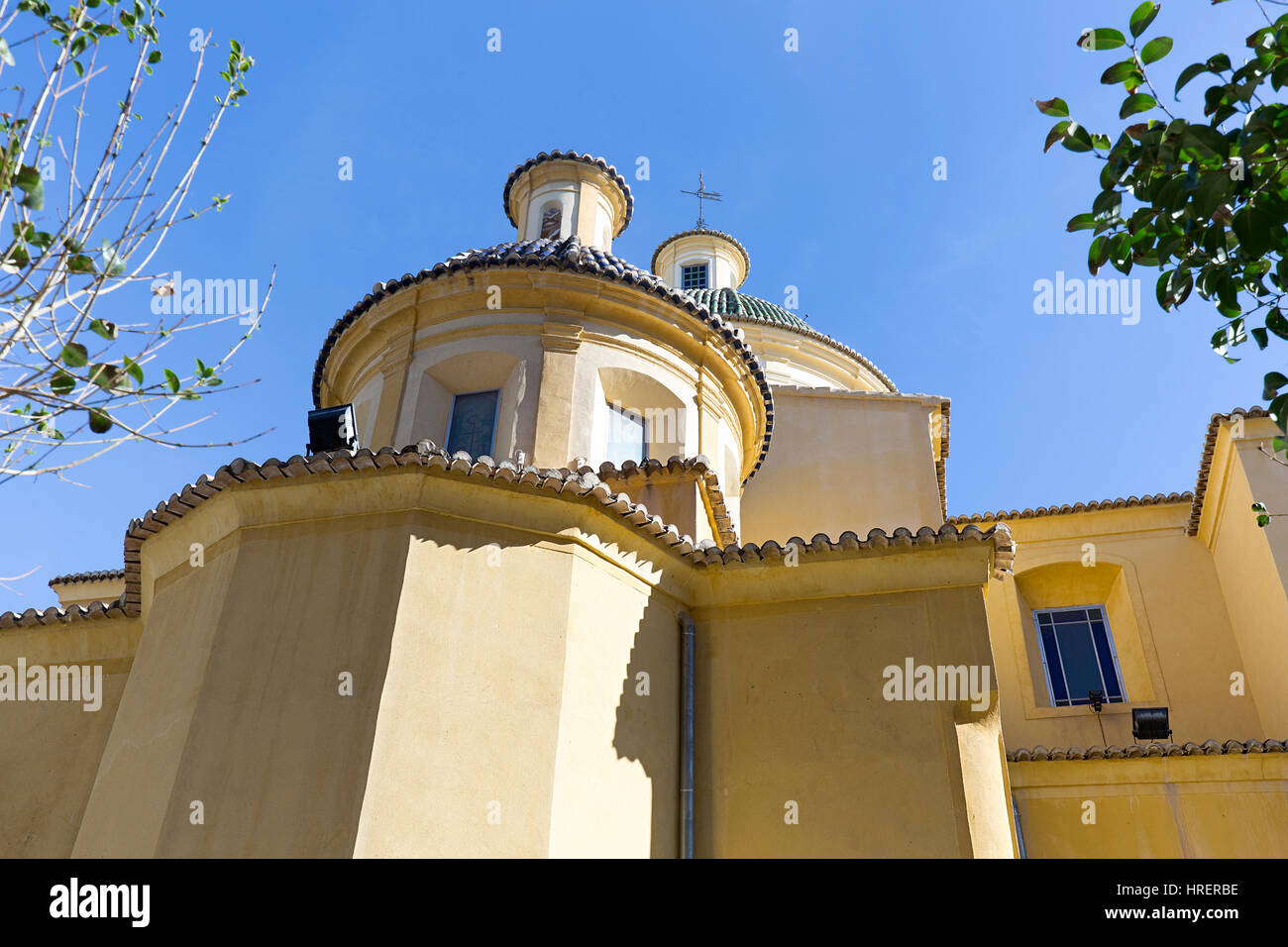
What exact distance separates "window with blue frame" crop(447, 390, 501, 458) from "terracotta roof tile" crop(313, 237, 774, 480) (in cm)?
152

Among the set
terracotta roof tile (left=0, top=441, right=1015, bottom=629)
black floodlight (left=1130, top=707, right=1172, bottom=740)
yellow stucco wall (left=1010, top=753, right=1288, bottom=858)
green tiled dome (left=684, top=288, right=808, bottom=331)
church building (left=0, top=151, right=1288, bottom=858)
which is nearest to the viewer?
church building (left=0, top=151, right=1288, bottom=858)

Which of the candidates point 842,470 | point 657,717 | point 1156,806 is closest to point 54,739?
point 657,717

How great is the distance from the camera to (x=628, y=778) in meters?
7.25

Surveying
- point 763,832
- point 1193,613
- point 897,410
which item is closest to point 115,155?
point 763,832

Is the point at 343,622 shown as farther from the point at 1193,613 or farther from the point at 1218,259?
the point at 1193,613

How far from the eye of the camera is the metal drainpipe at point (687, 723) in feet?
24.9

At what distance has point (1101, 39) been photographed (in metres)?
4.13

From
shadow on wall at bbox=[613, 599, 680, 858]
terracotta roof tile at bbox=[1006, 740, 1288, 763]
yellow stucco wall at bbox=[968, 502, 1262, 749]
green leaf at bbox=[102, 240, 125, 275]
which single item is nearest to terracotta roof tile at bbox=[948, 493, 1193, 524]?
yellow stucco wall at bbox=[968, 502, 1262, 749]

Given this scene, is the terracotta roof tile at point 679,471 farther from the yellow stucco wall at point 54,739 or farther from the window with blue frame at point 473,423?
the yellow stucco wall at point 54,739

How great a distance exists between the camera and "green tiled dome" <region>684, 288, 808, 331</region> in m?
21.3

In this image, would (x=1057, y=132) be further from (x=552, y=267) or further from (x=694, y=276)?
(x=694, y=276)

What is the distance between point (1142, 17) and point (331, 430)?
677cm

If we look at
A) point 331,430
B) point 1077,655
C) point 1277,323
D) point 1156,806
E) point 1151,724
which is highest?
point 1077,655

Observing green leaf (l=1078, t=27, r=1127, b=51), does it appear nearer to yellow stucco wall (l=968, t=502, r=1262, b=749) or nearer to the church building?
the church building
